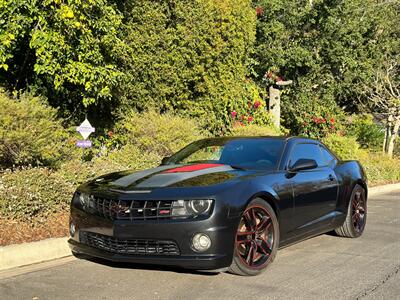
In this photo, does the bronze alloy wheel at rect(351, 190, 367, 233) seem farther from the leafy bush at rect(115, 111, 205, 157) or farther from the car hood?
the leafy bush at rect(115, 111, 205, 157)

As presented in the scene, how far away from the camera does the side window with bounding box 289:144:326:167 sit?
5.91 metres

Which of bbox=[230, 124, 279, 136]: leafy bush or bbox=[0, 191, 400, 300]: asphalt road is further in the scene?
bbox=[230, 124, 279, 136]: leafy bush

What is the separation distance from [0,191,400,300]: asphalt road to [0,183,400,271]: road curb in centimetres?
19

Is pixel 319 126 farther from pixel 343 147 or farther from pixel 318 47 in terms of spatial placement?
pixel 318 47

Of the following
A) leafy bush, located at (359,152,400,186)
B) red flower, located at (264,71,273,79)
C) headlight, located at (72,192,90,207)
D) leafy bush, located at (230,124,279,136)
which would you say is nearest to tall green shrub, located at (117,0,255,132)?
leafy bush, located at (230,124,279,136)

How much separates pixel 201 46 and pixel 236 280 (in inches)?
355

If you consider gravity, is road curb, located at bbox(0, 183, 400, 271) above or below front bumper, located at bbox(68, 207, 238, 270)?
below

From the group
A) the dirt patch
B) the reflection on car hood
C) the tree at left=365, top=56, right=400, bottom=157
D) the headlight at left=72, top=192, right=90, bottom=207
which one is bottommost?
the dirt patch

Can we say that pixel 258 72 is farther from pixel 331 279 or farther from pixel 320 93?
Answer: pixel 331 279

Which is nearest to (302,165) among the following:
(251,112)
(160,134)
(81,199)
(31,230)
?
(81,199)

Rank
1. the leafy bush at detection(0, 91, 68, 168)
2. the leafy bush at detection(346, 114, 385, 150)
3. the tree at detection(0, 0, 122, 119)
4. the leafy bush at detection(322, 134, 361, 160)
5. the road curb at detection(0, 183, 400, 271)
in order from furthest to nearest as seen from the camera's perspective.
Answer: the leafy bush at detection(346, 114, 385, 150)
the leafy bush at detection(322, 134, 361, 160)
the tree at detection(0, 0, 122, 119)
the leafy bush at detection(0, 91, 68, 168)
the road curb at detection(0, 183, 400, 271)

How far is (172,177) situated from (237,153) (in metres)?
1.20

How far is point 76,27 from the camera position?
8766mm

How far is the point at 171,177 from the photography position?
5.00 meters
